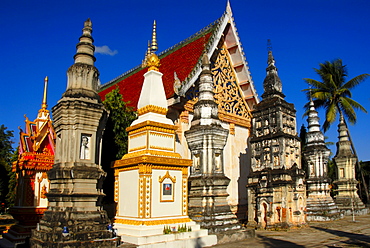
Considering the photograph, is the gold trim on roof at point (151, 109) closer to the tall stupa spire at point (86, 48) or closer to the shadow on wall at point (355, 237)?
the tall stupa spire at point (86, 48)

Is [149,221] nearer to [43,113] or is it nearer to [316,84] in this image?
[43,113]

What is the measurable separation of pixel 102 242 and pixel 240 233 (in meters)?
5.18

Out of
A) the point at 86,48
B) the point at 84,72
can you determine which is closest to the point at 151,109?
the point at 84,72

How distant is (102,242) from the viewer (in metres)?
8.26

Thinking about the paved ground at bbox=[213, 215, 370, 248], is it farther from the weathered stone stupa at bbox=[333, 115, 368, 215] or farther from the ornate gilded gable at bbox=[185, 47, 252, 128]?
the weathered stone stupa at bbox=[333, 115, 368, 215]

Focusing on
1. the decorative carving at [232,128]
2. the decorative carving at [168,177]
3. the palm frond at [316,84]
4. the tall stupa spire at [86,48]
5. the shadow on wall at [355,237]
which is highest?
the palm frond at [316,84]

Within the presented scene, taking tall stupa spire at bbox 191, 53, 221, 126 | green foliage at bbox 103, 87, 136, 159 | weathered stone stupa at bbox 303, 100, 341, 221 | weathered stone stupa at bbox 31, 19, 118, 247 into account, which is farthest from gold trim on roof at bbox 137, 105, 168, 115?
weathered stone stupa at bbox 303, 100, 341, 221

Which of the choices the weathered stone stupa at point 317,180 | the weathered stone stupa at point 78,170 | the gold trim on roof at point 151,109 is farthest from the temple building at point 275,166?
the weathered stone stupa at point 78,170

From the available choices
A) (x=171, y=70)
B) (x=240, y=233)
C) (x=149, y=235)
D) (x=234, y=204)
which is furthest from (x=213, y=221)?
(x=171, y=70)

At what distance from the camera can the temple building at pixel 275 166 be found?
15.0m

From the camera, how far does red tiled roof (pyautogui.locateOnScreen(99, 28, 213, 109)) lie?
17.3m

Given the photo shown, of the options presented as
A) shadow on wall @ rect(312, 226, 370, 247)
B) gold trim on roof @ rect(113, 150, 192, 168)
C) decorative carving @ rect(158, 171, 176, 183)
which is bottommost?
shadow on wall @ rect(312, 226, 370, 247)

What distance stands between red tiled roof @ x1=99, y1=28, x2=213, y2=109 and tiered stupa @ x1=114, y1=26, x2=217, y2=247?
535cm

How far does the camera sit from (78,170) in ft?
29.3
